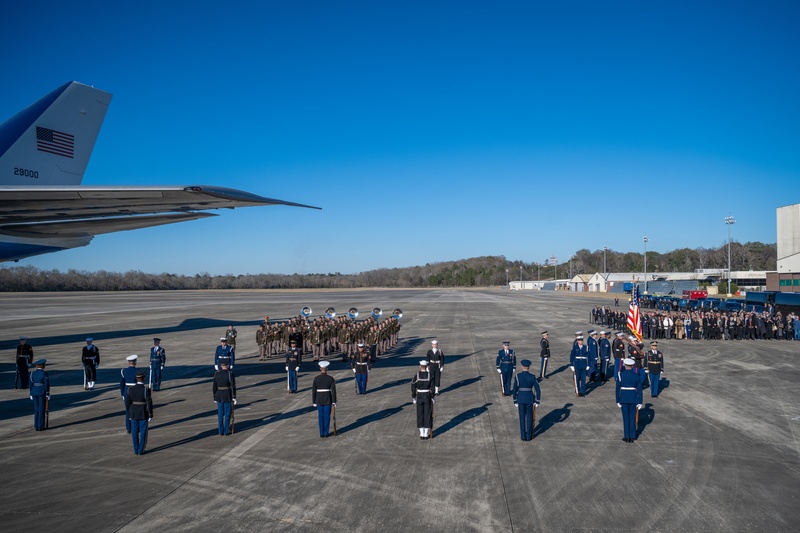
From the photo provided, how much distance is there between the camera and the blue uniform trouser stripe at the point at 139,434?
8656 millimetres

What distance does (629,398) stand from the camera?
9320mm

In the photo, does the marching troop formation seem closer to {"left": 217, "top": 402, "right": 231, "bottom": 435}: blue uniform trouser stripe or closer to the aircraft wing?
{"left": 217, "top": 402, "right": 231, "bottom": 435}: blue uniform trouser stripe

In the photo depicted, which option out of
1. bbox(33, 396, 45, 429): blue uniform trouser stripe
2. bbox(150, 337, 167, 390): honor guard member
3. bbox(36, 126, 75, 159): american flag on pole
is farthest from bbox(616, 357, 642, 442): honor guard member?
bbox(36, 126, 75, 159): american flag on pole

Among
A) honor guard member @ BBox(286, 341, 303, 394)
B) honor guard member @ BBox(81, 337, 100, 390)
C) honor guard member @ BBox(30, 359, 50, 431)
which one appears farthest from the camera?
honor guard member @ BBox(81, 337, 100, 390)

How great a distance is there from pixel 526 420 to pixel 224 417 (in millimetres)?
6164

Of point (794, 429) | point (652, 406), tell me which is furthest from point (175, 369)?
point (794, 429)

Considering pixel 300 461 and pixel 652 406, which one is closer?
pixel 300 461

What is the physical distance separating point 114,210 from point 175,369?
6438mm

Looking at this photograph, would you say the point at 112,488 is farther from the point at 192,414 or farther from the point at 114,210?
the point at 114,210

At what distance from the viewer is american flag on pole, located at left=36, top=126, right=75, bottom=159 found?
1977 cm

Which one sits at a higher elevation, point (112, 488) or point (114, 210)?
point (114, 210)

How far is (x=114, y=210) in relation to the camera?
46.7ft

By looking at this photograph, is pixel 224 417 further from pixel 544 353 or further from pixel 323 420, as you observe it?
pixel 544 353

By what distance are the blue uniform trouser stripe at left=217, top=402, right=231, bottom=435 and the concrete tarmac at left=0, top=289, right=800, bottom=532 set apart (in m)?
0.26
